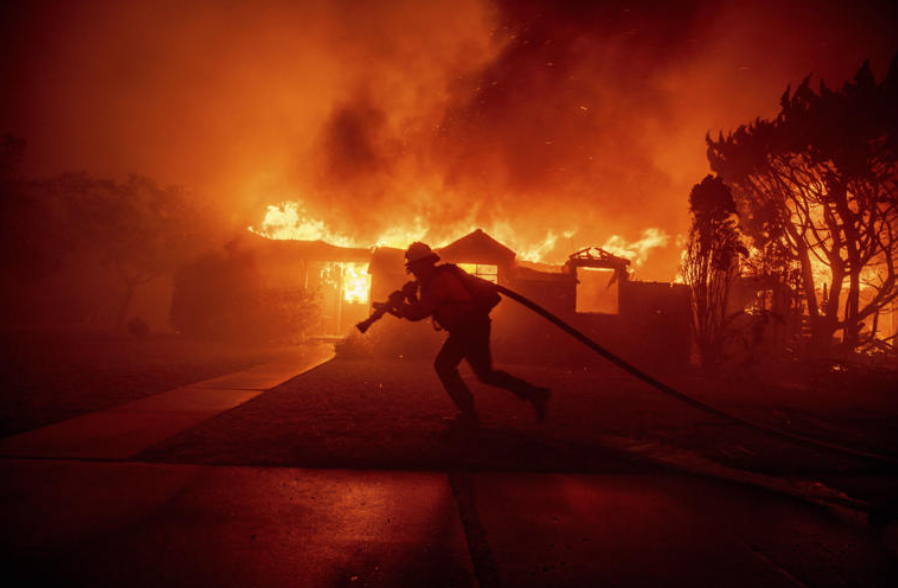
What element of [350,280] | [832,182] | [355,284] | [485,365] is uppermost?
[832,182]

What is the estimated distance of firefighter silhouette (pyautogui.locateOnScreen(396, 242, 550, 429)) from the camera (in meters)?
4.11

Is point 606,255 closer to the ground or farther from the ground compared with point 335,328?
farther from the ground

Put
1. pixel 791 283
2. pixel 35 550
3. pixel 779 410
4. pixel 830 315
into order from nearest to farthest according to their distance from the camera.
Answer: pixel 35 550
pixel 779 410
pixel 830 315
pixel 791 283

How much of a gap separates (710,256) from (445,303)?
31.4 feet

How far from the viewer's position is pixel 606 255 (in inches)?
543

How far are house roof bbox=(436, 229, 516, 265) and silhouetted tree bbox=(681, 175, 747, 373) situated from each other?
5537 mm

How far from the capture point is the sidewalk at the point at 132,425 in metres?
3.27

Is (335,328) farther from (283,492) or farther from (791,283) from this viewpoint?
(791,283)

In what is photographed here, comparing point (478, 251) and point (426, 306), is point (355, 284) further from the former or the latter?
point (426, 306)

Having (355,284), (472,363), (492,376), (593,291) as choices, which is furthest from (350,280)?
(492,376)

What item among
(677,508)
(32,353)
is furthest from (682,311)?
(32,353)

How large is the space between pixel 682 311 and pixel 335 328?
47.5 feet

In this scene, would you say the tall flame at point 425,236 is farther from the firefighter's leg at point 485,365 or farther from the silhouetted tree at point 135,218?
the firefighter's leg at point 485,365

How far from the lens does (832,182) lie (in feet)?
47.4
